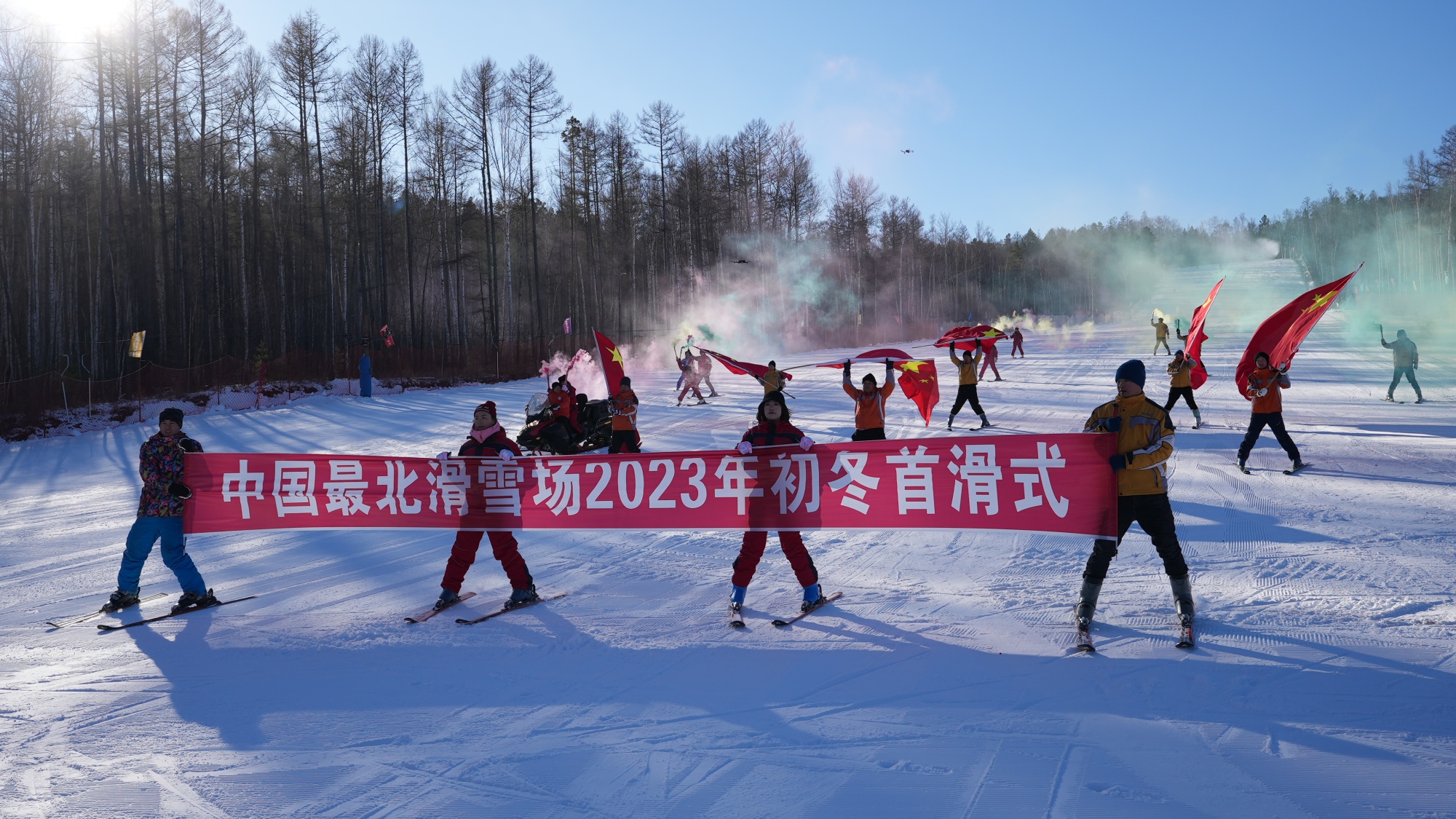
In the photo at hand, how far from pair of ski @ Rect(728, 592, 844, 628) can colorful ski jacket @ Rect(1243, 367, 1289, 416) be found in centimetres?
716

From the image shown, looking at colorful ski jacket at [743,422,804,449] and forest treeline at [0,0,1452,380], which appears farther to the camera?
forest treeline at [0,0,1452,380]

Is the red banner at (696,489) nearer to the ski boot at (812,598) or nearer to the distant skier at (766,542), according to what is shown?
the distant skier at (766,542)

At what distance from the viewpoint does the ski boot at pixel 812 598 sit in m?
6.23

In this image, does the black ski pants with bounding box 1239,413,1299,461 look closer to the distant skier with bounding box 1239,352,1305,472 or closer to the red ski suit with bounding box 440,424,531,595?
the distant skier with bounding box 1239,352,1305,472

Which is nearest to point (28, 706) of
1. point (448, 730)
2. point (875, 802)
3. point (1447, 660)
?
point (448, 730)

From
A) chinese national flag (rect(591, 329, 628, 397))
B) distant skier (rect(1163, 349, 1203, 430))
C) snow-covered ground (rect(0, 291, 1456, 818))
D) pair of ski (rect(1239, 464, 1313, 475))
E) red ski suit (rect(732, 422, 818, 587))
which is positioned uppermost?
chinese national flag (rect(591, 329, 628, 397))

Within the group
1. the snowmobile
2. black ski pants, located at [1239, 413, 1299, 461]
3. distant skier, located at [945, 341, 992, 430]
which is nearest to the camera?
black ski pants, located at [1239, 413, 1299, 461]

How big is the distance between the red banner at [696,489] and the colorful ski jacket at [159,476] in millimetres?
258

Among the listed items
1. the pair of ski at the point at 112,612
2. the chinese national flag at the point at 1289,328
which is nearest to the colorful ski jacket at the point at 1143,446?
the pair of ski at the point at 112,612

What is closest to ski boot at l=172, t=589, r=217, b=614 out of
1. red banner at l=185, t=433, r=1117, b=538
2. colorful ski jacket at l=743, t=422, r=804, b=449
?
red banner at l=185, t=433, r=1117, b=538

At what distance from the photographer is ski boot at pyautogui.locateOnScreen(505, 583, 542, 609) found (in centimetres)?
650

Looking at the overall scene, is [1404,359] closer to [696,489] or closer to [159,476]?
[696,489]

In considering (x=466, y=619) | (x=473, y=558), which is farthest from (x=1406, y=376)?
(x=466, y=619)

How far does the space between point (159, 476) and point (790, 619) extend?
5137 mm
